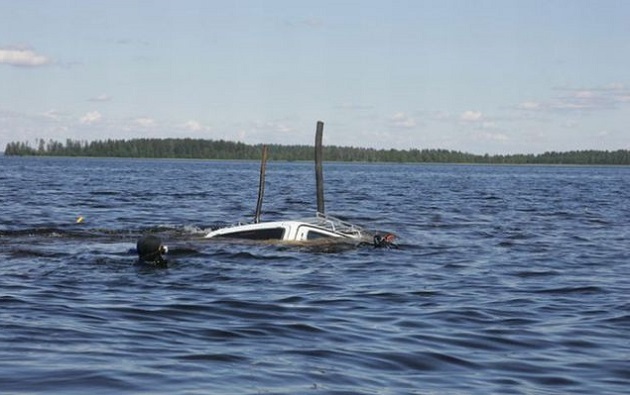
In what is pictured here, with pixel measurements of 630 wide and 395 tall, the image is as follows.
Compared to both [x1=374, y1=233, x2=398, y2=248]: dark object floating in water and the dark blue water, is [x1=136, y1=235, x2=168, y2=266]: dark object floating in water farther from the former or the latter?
[x1=374, y1=233, x2=398, y2=248]: dark object floating in water

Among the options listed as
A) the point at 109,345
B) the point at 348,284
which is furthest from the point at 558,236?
the point at 109,345

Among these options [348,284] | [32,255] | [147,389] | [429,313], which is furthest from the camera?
[32,255]

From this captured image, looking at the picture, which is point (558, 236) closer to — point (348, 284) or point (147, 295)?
point (348, 284)

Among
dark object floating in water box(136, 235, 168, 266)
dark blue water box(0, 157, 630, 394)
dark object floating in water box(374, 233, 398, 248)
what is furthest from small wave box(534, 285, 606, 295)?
dark object floating in water box(374, 233, 398, 248)

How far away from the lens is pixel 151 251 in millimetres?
22203

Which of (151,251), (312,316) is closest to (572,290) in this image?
(312,316)

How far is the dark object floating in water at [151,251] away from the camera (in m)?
22.2

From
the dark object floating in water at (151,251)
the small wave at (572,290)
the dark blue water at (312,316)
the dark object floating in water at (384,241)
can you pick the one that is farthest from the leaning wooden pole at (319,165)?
the small wave at (572,290)

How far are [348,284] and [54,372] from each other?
9.74 meters

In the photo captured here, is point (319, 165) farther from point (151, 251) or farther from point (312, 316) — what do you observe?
point (312, 316)

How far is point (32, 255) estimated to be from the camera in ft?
80.9

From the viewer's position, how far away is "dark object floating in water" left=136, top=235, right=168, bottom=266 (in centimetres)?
2217

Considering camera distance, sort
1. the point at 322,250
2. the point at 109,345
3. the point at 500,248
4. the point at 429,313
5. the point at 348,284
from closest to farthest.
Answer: the point at 109,345 < the point at 429,313 < the point at 348,284 < the point at 322,250 < the point at 500,248

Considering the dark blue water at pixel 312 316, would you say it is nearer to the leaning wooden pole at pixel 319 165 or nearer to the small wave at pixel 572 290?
the small wave at pixel 572 290
